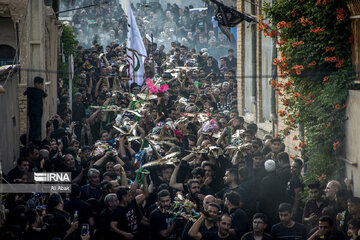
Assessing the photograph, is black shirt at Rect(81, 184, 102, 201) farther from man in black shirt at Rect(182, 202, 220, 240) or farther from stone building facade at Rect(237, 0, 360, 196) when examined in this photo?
stone building facade at Rect(237, 0, 360, 196)

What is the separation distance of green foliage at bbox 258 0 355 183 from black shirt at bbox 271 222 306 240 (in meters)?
2.82

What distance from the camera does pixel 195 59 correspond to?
24.4 m

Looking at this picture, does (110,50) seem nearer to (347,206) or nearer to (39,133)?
(39,133)

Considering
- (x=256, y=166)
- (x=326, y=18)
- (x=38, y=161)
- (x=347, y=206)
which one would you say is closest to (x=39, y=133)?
(x=38, y=161)

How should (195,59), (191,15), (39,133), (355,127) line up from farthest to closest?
1. (191,15)
2. (195,59)
3. (39,133)
4. (355,127)

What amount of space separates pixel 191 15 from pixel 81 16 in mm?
5855

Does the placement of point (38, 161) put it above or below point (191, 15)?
below

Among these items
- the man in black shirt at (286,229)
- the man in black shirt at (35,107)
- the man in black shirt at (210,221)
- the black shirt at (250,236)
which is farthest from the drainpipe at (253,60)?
the black shirt at (250,236)

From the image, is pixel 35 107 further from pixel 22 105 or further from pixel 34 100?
pixel 22 105

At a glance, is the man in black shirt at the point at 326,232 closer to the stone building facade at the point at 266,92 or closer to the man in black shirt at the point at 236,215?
the man in black shirt at the point at 236,215

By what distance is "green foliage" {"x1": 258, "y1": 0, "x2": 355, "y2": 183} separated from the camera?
1159 centimetres

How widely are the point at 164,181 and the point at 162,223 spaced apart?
2.01 metres

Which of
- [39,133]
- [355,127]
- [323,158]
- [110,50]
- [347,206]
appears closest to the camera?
[347,206]

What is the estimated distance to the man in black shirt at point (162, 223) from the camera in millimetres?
9547
